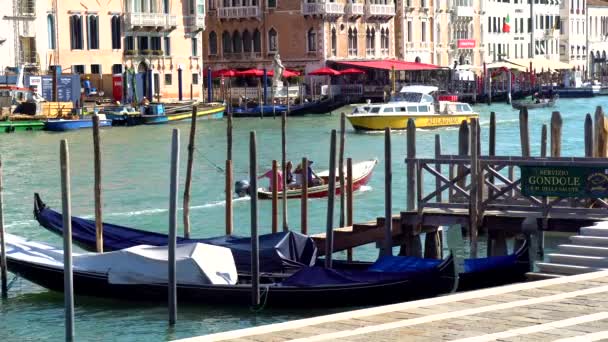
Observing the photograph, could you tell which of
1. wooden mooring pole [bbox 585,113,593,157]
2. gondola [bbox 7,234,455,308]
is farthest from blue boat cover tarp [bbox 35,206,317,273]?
wooden mooring pole [bbox 585,113,593,157]

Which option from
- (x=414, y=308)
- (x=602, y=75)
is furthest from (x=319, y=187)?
(x=602, y=75)

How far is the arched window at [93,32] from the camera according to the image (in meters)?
45.2

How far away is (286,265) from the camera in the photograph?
41.5 ft

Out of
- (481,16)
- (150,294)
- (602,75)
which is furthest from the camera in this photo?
(602,75)

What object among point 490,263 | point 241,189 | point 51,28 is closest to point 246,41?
point 51,28

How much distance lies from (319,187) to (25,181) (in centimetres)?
703

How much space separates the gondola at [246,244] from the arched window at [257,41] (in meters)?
39.7

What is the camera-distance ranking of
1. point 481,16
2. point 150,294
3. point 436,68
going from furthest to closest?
point 481,16 → point 436,68 → point 150,294

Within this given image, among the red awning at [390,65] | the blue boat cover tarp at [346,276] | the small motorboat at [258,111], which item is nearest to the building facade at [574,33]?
the red awning at [390,65]

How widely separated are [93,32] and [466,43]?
2355 centimetres

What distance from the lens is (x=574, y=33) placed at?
76.9 metres

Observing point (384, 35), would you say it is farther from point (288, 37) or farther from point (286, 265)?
point (286, 265)

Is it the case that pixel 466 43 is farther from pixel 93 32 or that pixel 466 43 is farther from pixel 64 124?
pixel 64 124

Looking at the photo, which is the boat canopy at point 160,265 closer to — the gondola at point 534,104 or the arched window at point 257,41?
the gondola at point 534,104
